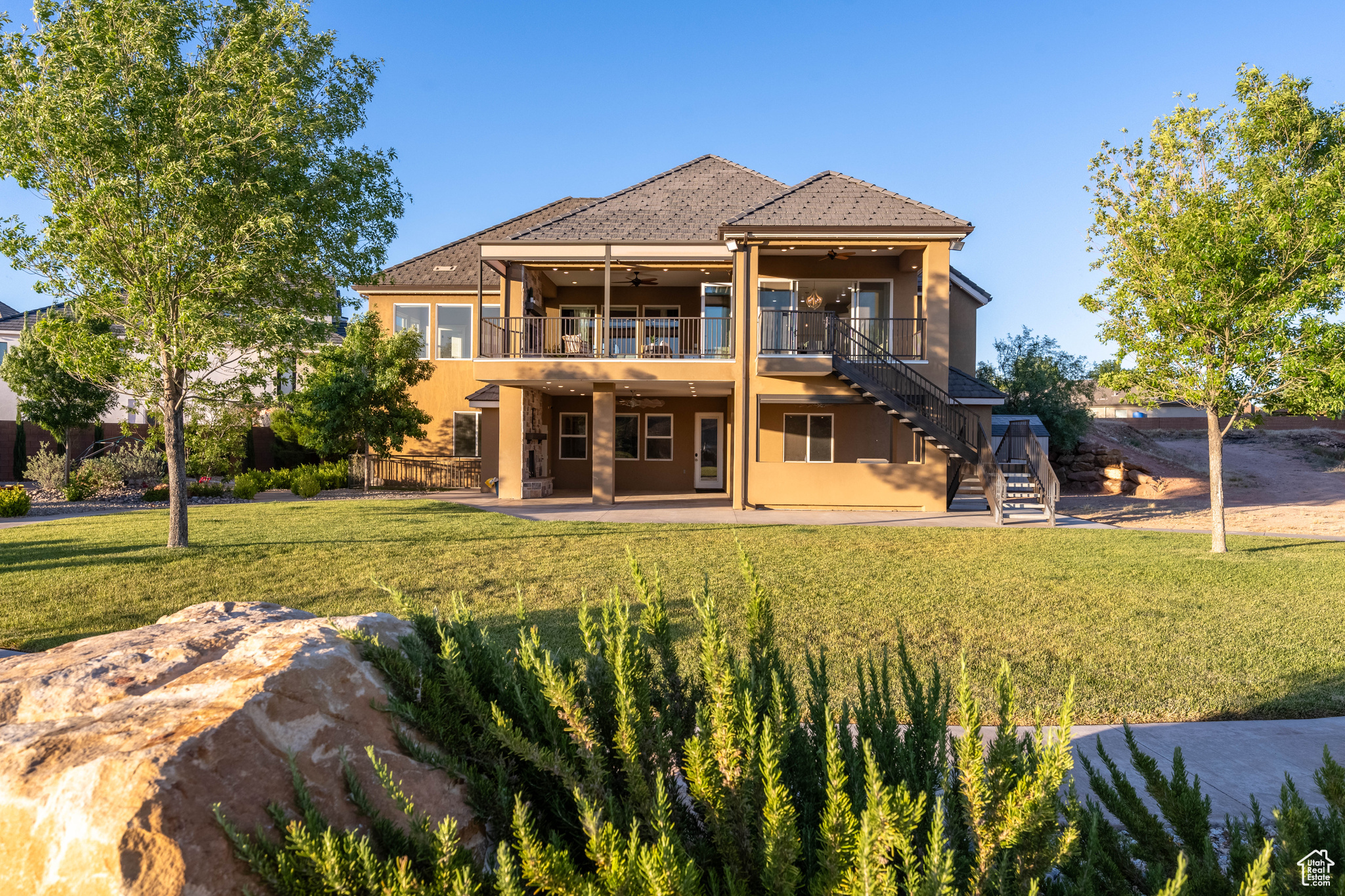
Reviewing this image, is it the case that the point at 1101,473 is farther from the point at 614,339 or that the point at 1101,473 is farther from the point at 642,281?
the point at 614,339

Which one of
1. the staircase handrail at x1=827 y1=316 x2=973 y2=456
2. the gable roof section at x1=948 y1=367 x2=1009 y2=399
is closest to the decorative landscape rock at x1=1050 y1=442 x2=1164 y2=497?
the gable roof section at x1=948 y1=367 x2=1009 y2=399

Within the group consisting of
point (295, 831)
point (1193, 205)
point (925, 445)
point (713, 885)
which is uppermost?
point (1193, 205)

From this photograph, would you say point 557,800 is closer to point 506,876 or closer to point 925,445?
point 506,876

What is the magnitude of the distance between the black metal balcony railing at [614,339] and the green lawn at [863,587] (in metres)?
5.90

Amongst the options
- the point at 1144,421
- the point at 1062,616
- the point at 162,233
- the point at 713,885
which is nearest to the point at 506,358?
the point at 162,233

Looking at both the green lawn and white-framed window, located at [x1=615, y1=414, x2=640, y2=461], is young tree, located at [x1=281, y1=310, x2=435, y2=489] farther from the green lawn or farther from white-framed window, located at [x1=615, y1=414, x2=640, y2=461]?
the green lawn

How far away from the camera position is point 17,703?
2537mm

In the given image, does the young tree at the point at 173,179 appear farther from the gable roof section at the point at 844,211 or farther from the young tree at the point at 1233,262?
the young tree at the point at 1233,262

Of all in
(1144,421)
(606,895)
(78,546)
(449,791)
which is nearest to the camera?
(606,895)

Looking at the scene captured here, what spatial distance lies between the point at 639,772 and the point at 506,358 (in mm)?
16761

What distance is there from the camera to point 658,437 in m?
22.5

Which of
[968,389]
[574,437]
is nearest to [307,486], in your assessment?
[574,437]

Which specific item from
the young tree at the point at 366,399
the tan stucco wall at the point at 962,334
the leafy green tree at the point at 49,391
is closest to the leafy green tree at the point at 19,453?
the leafy green tree at the point at 49,391

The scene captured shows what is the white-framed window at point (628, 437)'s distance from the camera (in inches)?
891
